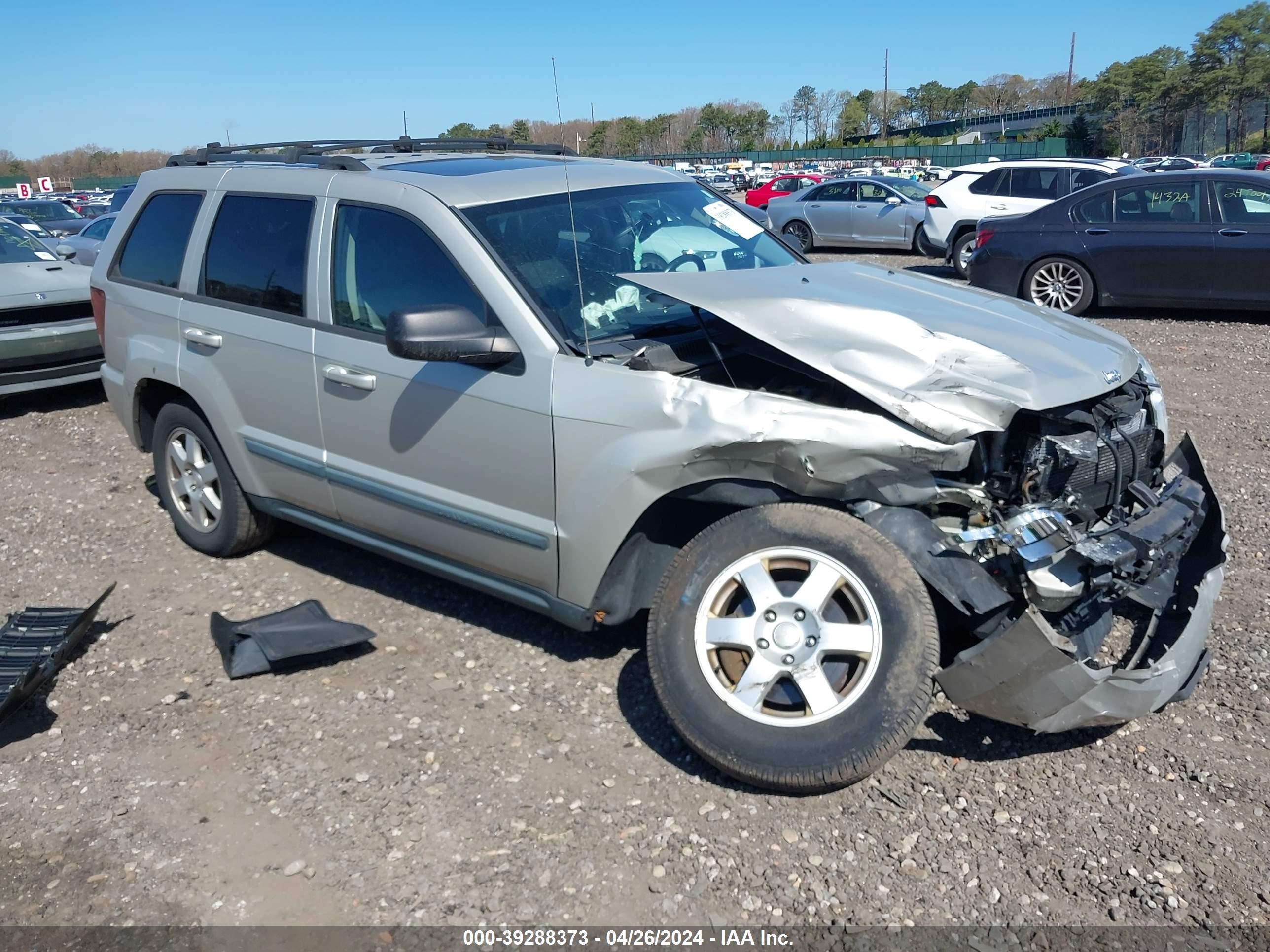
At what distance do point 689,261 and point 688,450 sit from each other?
4.71 ft

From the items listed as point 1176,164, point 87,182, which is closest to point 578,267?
point 1176,164

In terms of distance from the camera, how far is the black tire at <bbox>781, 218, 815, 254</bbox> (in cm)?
1914

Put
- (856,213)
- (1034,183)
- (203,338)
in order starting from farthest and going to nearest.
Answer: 1. (856,213)
2. (1034,183)
3. (203,338)

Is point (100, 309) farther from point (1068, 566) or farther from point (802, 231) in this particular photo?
point (802, 231)

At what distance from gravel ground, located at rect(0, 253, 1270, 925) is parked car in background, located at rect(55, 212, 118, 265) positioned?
8929mm

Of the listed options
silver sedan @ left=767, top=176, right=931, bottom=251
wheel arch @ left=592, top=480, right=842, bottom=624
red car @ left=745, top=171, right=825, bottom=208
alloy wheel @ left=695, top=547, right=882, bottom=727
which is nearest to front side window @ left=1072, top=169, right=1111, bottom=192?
silver sedan @ left=767, top=176, right=931, bottom=251

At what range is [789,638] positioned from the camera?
121 inches

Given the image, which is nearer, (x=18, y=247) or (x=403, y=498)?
(x=403, y=498)

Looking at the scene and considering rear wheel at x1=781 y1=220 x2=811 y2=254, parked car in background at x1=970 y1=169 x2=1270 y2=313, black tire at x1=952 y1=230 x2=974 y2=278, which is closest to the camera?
parked car in background at x1=970 y1=169 x2=1270 y2=313

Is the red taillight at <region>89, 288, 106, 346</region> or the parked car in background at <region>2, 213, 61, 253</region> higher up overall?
the parked car in background at <region>2, 213, 61, 253</region>

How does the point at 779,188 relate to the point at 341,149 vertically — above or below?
below

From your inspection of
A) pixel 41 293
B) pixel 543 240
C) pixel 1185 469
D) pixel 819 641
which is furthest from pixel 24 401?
pixel 1185 469

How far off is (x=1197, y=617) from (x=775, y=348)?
1.56m

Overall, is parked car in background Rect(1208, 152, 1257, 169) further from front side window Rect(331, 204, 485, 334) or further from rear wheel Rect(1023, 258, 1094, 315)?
front side window Rect(331, 204, 485, 334)
